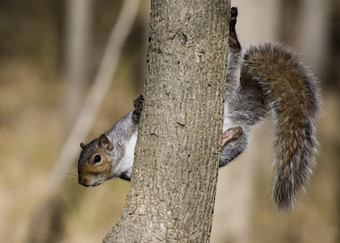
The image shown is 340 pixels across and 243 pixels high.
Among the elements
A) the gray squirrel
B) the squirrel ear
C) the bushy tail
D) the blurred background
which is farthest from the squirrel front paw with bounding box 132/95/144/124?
the blurred background

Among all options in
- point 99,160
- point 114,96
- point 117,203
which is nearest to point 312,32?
point 114,96

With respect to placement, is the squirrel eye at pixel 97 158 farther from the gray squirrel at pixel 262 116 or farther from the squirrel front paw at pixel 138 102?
the squirrel front paw at pixel 138 102

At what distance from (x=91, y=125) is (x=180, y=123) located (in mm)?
5208

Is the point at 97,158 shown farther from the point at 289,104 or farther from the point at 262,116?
the point at 289,104

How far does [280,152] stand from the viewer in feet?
10.6

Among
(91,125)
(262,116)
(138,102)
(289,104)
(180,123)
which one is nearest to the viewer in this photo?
(180,123)

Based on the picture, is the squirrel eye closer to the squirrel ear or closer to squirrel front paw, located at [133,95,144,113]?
the squirrel ear

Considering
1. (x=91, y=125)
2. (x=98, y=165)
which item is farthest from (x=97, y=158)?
(x=91, y=125)

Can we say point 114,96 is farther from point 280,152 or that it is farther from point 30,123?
point 280,152

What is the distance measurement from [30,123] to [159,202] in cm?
785

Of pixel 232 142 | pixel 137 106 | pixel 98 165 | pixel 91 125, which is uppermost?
pixel 137 106

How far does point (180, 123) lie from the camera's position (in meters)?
2.62

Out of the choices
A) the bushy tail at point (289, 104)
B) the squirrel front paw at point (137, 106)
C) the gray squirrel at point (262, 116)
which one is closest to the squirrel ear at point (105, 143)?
the gray squirrel at point (262, 116)

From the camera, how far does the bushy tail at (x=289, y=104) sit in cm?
321
